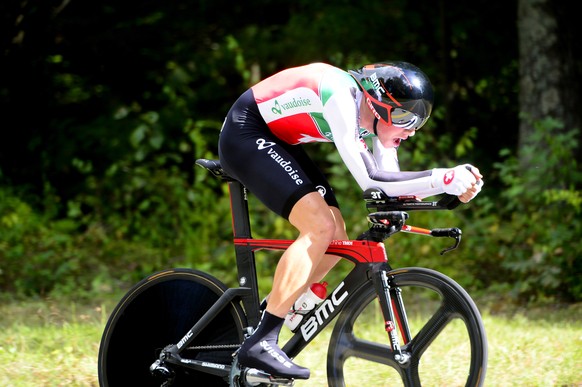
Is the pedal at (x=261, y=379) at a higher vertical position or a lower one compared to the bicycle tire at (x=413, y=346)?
lower

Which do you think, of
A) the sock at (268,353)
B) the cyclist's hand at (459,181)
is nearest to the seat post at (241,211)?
the sock at (268,353)

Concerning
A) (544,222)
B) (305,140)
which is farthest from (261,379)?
(544,222)

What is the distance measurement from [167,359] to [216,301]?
0.37 m

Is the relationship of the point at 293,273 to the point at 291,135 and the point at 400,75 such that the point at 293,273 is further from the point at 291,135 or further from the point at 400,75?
the point at 400,75

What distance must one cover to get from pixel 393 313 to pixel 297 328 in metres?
0.50

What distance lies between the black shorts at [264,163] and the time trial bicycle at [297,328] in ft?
0.63

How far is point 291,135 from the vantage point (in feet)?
13.7

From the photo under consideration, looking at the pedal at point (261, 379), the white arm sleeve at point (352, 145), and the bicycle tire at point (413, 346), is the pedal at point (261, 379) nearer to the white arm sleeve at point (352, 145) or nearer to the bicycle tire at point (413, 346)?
the bicycle tire at point (413, 346)

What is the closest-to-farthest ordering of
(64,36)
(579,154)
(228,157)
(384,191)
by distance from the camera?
(384,191)
(228,157)
(579,154)
(64,36)

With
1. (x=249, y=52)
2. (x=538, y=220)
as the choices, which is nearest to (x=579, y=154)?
(x=538, y=220)

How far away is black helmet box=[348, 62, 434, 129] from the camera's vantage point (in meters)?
3.81

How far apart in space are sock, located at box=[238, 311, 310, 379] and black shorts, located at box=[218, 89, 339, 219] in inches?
19.1

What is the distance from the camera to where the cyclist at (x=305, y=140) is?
150 inches

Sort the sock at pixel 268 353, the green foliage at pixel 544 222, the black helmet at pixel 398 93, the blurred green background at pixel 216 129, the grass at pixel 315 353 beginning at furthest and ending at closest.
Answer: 1. the blurred green background at pixel 216 129
2. the green foliage at pixel 544 222
3. the grass at pixel 315 353
4. the sock at pixel 268 353
5. the black helmet at pixel 398 93
